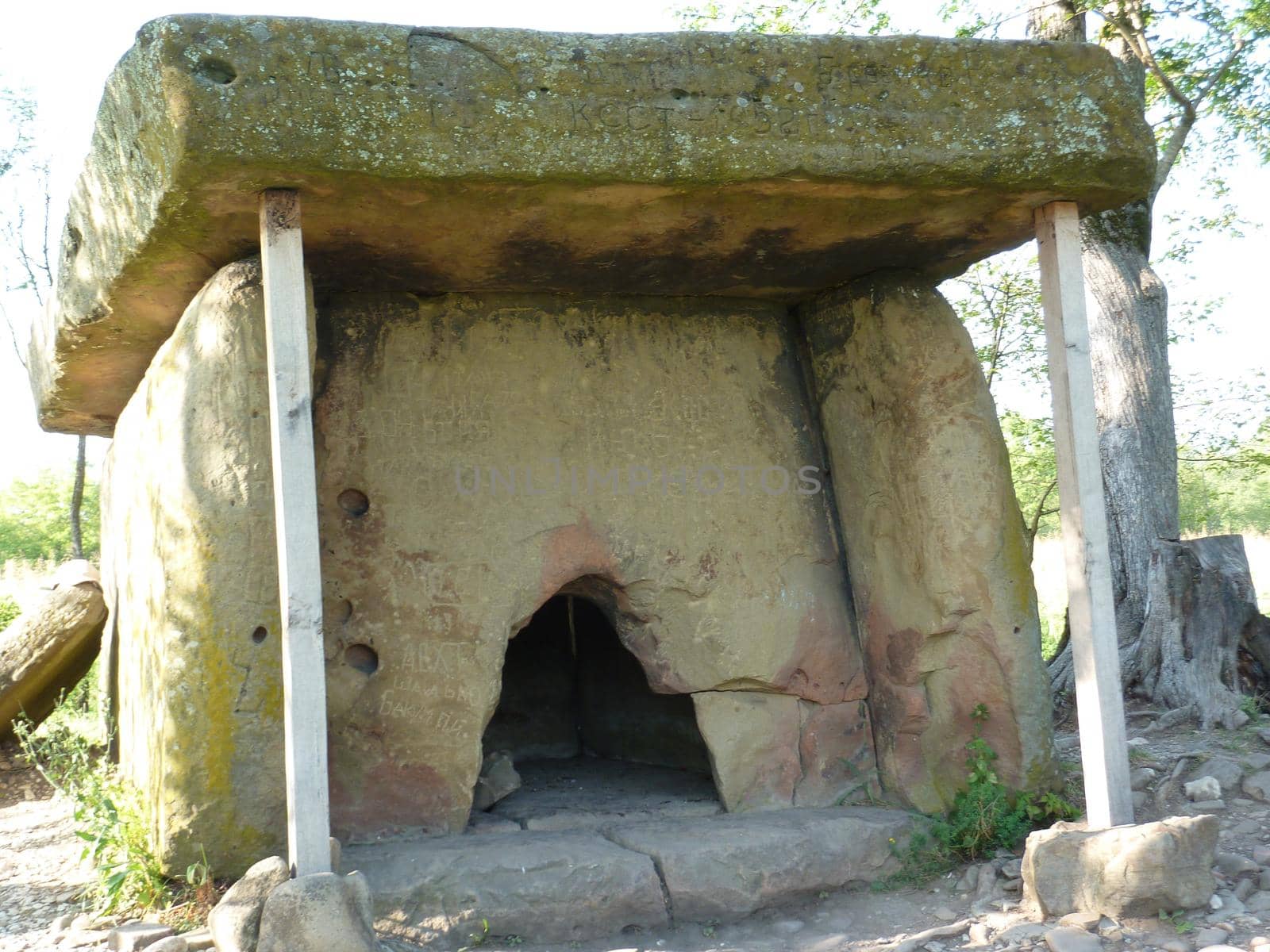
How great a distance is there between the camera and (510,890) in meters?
4.10

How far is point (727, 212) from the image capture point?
4.16 meters

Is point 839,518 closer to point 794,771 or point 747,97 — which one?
point 794,771

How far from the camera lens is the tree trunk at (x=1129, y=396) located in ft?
21.4

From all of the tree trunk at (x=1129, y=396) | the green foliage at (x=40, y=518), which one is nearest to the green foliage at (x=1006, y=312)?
the tree trunk at (x=1129, y=396)

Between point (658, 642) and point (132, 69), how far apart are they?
293cm

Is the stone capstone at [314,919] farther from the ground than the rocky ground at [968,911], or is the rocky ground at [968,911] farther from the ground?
the stone capstone at [314,919]

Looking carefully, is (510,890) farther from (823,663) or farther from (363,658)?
(823,663)

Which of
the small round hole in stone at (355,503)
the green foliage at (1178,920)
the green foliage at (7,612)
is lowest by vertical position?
the green foliage at (1178,920)

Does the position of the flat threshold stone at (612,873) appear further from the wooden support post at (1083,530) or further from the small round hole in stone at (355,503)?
the small round hole in stone at (355,503)

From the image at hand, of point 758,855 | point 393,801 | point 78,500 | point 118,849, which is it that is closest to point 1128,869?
point 758,855

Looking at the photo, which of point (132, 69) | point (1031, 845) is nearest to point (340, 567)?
point (132, 69)

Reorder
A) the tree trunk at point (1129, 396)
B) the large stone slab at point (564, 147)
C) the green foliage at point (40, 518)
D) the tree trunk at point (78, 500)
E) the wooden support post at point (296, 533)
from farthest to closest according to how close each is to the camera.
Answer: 1. the green foliage at point (40, 518)
2. the tree trunk at point (78, 500)
3. the tree trunk at point (1129, 396)
4. the wooden support post at point (296, 533)
5. the large stone slab at point (564, 147)

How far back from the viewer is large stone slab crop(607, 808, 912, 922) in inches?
169

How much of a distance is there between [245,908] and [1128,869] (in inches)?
110
